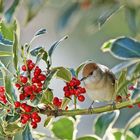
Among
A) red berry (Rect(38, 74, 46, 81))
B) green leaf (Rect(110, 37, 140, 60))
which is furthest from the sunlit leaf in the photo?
red berry (Rect(38, 74, 46, 81))

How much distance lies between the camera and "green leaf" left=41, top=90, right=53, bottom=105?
1.14m

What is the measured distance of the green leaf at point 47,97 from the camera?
1.14m

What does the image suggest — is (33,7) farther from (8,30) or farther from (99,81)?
(99,81)

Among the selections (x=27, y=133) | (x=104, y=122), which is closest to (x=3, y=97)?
(x=27, y=133)

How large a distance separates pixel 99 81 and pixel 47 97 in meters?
0.34

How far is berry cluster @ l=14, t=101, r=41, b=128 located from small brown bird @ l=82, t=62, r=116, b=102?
0.27 m

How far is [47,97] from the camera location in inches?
46.0

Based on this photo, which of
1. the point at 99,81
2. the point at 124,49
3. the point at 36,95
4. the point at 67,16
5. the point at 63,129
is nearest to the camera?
the point at 67,16

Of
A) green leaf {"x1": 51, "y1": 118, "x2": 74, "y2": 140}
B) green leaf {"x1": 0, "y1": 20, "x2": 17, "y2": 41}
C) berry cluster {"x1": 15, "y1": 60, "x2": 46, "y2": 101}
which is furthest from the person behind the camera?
green leaf {"x1": 51, "y1": 118, "x2": 74, "y2": 140}

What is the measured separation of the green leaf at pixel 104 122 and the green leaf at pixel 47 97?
4.5 inches

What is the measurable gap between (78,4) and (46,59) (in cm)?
28

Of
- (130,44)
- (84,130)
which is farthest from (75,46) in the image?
(130,44)

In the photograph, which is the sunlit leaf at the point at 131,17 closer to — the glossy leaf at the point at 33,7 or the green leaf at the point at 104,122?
the glossy leaf at the point at 33,7

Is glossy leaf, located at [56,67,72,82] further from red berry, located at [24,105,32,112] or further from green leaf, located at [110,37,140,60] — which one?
green leaf, located at [110,37,140,60]
